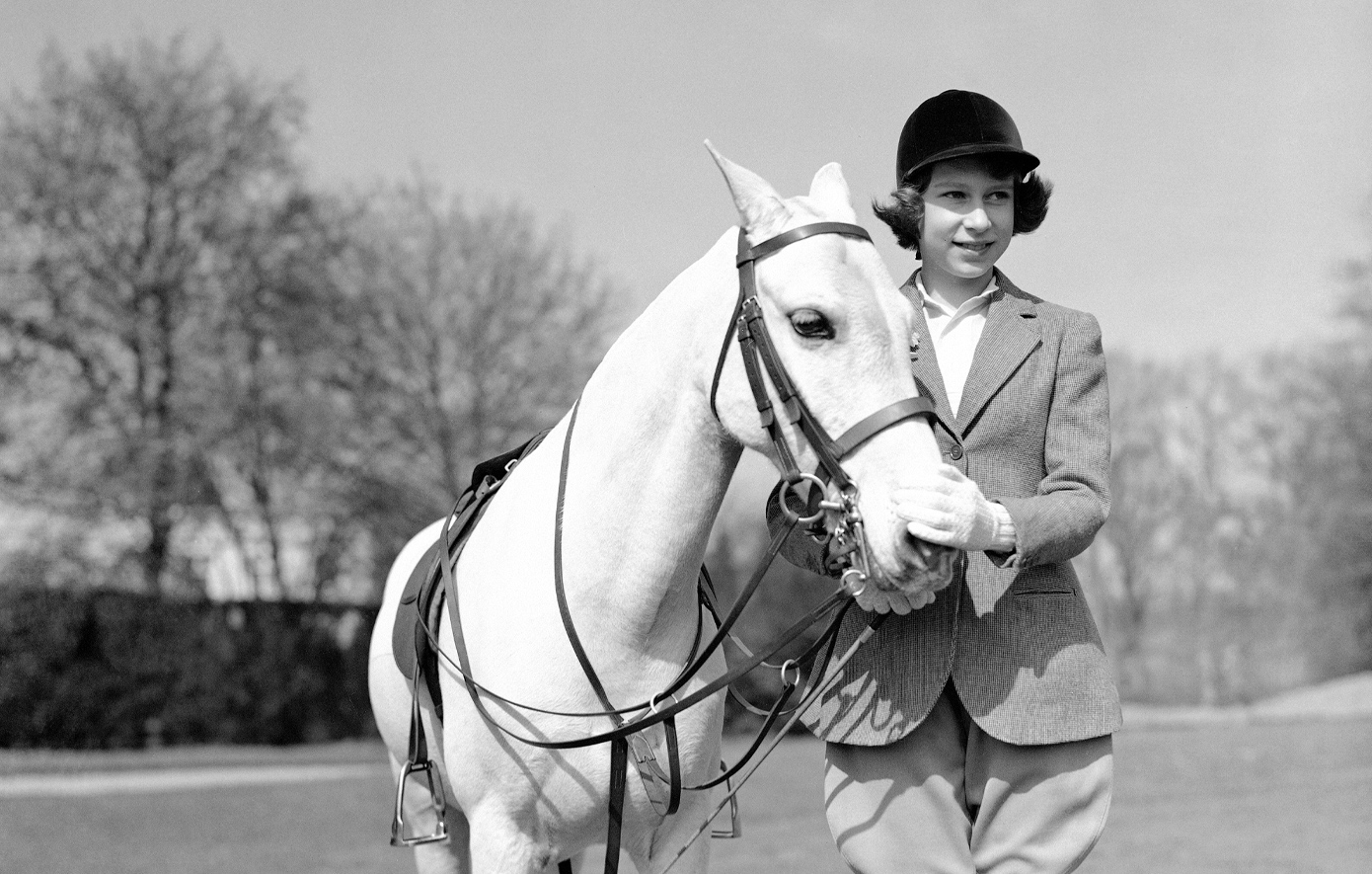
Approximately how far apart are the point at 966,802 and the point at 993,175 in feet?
4.76

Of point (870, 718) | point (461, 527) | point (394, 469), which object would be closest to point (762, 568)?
point (870, 718)

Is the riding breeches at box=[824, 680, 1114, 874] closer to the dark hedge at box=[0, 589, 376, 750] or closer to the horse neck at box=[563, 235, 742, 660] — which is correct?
the horse neck at box=[563, 235, 742, 660]

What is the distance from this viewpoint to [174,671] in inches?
787

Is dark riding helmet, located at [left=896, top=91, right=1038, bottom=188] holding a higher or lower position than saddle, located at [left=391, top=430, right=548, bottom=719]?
higher

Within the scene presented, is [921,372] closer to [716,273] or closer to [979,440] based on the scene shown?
[979,440]

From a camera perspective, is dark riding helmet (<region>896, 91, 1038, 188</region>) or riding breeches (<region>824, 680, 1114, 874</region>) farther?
dark riding helmet (<region>896, 91, 1038, 188</region>)

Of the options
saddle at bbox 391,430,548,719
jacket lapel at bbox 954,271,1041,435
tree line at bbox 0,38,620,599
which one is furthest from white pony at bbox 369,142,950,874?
tree line at bbox 0,38,620,599

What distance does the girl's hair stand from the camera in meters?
2.94

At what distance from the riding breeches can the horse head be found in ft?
1.87

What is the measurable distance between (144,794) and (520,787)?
13058mm

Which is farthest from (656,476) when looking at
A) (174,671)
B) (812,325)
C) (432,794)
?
(174,671)

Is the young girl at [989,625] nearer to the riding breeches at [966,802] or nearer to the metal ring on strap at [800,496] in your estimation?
the riding breeches at [966,802]

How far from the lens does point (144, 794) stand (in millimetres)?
14281

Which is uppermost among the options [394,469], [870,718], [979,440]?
[979,440]
